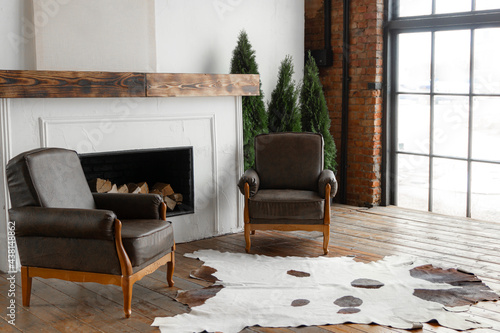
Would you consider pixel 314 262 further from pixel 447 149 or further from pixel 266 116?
pixel 447 149

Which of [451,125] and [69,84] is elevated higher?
[69,84]

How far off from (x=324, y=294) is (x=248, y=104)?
259 centimetres

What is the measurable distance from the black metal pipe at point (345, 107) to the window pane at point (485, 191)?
148 cm

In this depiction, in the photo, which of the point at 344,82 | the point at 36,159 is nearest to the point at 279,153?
the point at 344,82

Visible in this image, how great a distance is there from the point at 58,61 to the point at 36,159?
1216mm

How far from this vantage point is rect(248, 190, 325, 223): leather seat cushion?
182 inches

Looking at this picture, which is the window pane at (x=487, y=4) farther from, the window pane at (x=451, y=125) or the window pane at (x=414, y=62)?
the window pane at (x=451, y=125)

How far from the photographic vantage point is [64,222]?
3344 mm

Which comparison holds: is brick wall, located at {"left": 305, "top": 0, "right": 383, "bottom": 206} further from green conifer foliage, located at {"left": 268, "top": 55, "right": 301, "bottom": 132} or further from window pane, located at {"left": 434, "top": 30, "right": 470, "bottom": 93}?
green conifer foliage, located at {"left": 268, "top": 55, "right": 301, "bottom": 132}

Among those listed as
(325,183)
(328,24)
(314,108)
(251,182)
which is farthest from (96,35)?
(328,24)

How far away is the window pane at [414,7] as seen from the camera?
6039mm

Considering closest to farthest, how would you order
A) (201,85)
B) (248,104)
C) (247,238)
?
(247,238) → (201,85) → (248,104)

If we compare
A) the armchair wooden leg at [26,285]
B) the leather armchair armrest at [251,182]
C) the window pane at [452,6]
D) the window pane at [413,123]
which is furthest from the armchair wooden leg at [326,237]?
the window pane at [452,6]

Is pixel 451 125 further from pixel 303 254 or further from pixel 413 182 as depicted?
pixel 303 254
